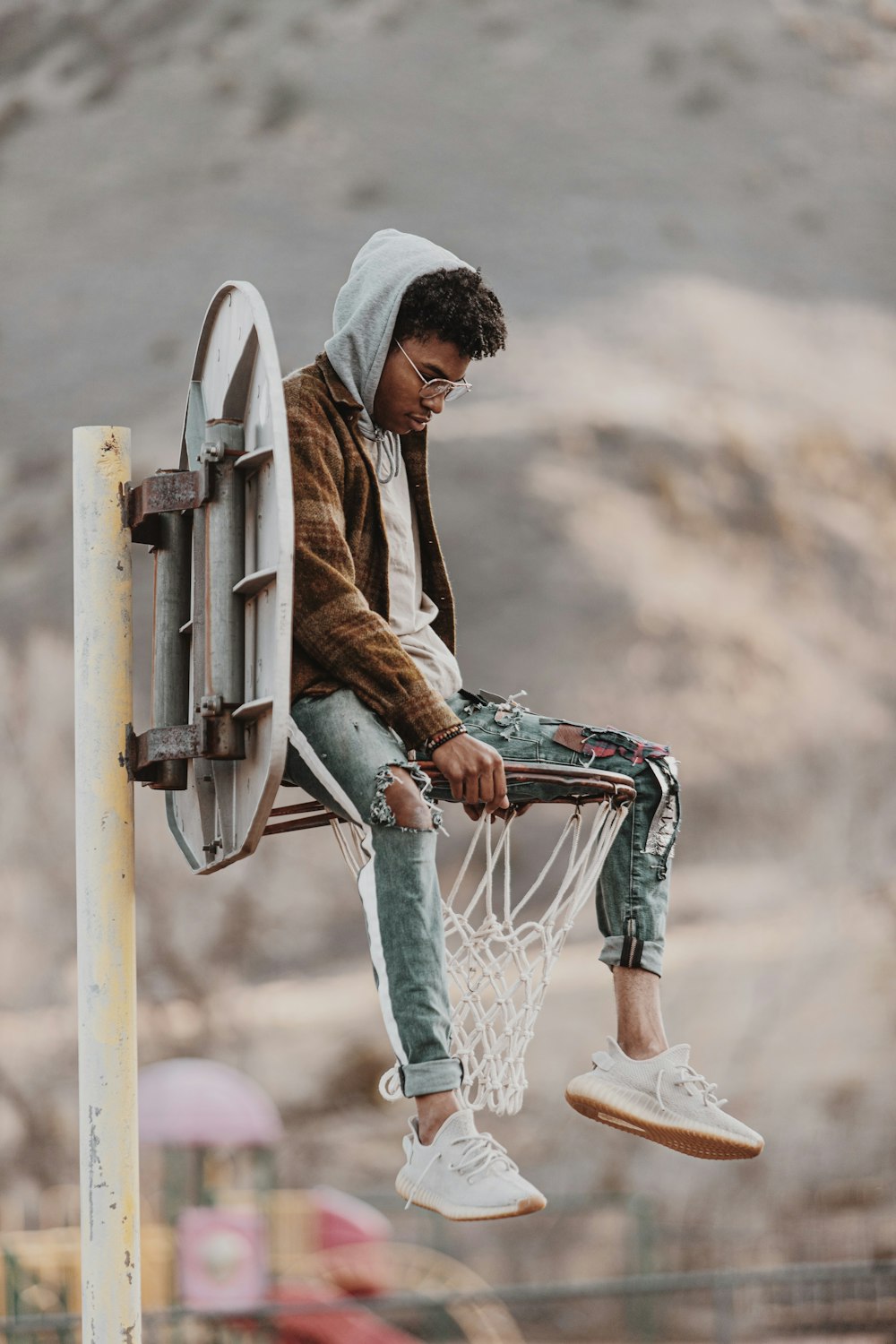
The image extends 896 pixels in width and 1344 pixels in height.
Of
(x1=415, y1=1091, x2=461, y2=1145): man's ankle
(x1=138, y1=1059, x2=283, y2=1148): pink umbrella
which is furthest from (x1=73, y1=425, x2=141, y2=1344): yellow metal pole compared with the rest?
(x1=138, y1=1059, x2=283, y2=1148): pink umbrella

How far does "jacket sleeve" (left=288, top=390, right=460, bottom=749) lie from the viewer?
3057mm

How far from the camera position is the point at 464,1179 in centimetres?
291

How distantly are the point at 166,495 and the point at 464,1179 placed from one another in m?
1.27

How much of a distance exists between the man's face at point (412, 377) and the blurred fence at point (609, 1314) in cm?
653

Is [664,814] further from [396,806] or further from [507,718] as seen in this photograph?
[396,806]

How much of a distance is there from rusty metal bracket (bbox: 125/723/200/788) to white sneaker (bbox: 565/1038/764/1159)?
38.2 inches

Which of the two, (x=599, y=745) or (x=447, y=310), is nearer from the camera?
(x=447, y=310)

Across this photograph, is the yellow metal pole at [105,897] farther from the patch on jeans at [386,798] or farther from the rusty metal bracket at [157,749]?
the patch on jeans at [386,798]

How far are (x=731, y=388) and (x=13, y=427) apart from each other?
6400mm

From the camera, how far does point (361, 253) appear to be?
3383 mm

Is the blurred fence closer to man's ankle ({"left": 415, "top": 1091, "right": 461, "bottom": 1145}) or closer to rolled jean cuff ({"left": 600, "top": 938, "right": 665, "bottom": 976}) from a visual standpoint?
rolled jean cuff ({"left": 600, "top": 938, "right": 665, "bottom": 976})

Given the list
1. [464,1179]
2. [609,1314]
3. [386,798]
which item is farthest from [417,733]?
[609,1314]

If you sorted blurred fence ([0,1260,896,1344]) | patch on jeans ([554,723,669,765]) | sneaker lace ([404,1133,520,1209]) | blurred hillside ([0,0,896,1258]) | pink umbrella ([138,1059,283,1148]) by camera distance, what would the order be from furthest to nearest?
blurred hillside ([0,0,896,1258]) → pink umbrella ([138,1059,283,1148]) → blurred fence ([0,1260,896,1344]) → patch on jeans ([554,723,669,765]) → sneaker lace ([404,1133,520,1209])

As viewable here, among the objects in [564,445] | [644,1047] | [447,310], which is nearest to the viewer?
[447,310]
